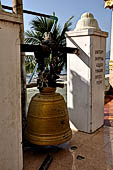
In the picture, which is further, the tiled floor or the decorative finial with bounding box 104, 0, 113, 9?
the decorative finial with bounding box 104, 0, 113, 9

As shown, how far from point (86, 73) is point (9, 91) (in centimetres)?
159

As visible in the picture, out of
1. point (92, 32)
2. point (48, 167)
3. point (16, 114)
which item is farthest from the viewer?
point (92, 32)

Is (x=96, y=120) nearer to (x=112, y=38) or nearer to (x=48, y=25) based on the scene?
(x=112, y=38)

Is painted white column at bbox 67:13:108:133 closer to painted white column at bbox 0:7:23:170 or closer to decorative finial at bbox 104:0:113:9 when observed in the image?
painted white column at bbox 0:7:23:170

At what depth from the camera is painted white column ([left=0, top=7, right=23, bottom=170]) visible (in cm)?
183

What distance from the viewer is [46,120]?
248 cm

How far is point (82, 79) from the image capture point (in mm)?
3236

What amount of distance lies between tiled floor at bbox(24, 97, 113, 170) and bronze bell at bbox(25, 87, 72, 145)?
21 cm

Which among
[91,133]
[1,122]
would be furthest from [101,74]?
[1,122]

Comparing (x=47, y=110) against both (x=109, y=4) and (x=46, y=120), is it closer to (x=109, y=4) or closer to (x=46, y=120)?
(x=46, y=120)

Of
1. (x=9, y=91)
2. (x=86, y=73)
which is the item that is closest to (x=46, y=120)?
(x=9, y=91)

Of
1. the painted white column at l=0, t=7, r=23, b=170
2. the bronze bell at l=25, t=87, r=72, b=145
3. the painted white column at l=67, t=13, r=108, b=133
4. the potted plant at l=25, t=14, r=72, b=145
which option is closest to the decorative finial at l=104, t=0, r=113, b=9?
the painted white column at l=67, t=13, r=108, b=133

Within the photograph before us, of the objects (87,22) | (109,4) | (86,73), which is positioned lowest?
(86,73)

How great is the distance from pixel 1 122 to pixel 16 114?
0.19m
